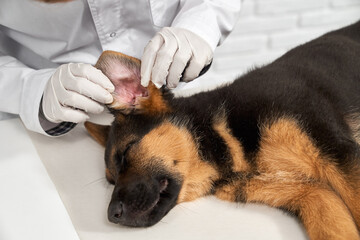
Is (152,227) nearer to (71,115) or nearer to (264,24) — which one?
(71,115)

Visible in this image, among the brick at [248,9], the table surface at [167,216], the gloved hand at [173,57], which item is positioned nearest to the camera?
the table surface at [167,216]

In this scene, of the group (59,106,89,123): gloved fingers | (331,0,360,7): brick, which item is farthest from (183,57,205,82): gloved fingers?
(331,0,360,7): brick

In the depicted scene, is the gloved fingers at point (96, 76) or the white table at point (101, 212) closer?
the white table at point (101, 212)

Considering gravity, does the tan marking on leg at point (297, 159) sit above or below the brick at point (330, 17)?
above

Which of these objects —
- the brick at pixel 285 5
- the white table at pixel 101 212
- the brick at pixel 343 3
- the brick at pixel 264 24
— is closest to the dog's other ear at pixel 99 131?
the white table at pixel 101 212

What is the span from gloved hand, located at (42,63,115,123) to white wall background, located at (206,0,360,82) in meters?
2.02

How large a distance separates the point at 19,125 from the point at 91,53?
20.5 inches

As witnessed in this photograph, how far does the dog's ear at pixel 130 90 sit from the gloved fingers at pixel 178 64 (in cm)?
8

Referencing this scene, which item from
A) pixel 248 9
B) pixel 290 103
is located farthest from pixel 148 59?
pixel 248 9

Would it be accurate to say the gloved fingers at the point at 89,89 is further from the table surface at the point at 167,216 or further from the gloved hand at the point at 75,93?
the table surface at the point at 167,216

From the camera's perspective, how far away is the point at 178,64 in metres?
1.82

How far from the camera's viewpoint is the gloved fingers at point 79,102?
5.84ft

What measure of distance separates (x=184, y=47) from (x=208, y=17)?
12.5 inches

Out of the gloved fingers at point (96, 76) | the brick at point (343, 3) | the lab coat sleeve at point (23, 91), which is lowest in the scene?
the brick at point (343, 3)
